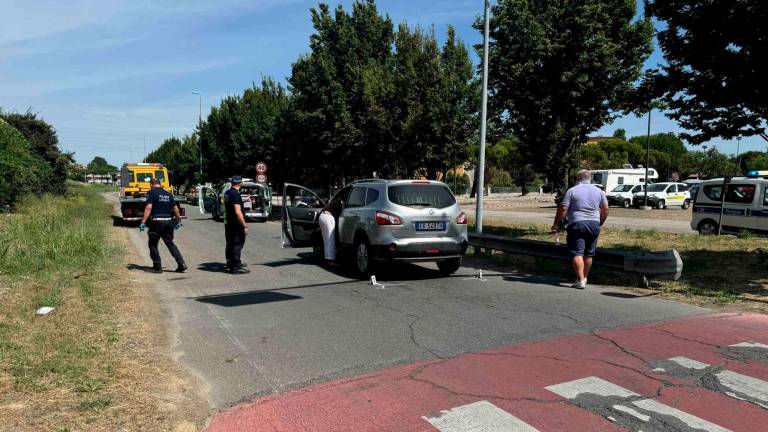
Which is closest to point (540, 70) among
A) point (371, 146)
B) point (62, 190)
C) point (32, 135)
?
point (371, 146)

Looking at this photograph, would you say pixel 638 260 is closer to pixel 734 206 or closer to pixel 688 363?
pixel 688 363

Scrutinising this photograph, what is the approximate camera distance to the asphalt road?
5137 mm

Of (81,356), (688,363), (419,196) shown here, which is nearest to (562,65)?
(419,196)

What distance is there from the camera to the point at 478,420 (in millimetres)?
3791

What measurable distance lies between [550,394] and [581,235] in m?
4.91

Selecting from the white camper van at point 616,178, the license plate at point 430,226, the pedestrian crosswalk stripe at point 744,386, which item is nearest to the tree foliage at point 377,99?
the license plate at point 430,226

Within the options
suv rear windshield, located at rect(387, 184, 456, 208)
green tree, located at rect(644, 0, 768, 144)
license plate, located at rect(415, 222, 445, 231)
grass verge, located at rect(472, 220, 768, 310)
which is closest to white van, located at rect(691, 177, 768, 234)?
grass verge, located at rect(472, 220, 768, 310)

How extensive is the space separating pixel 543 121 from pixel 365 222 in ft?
26.3

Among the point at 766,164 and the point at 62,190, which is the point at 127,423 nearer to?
the point at 62,190

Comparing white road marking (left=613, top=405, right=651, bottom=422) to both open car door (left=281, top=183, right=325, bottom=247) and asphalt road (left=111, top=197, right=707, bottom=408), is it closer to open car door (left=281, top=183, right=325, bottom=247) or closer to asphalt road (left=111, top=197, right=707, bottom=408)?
asphalt road (left=111, top=197, right=707, bottom=408)

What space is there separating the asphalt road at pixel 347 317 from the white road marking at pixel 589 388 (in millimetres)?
1184

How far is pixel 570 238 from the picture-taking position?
8.78m

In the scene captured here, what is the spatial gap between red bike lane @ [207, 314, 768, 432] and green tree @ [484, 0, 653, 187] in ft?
34.3

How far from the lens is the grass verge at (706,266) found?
8.34m
